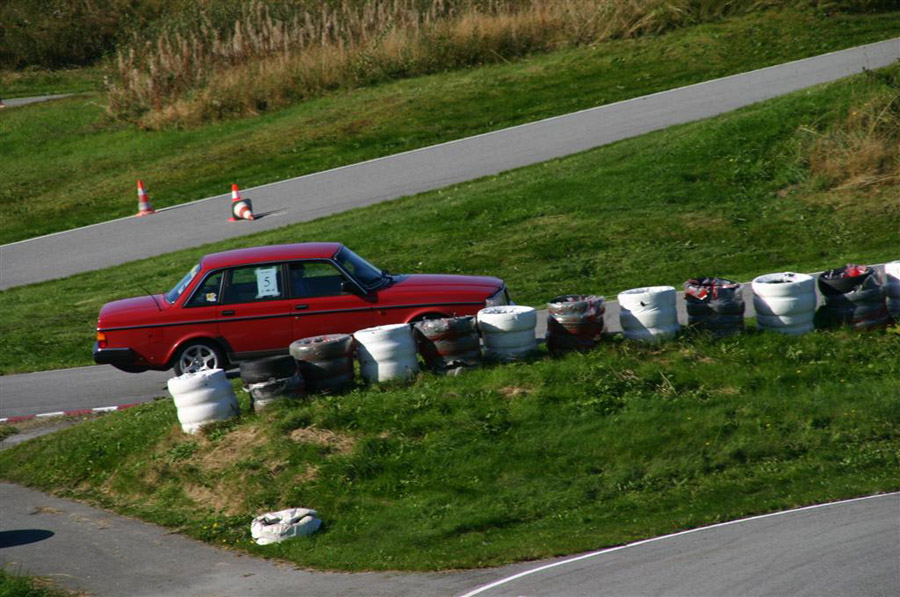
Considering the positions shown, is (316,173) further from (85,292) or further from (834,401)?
(834,401)

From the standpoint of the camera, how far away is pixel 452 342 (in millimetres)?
12477

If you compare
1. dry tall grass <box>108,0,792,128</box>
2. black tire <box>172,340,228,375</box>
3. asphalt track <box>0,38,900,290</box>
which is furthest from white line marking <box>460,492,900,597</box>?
dry tall grass <box>108,0,792,128</box>

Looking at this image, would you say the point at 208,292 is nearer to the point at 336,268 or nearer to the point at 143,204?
the point at 336,268

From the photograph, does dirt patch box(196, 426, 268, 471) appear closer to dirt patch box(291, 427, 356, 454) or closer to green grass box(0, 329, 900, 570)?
green grass box(0, 329, 900, 570)

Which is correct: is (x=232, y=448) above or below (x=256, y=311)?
below

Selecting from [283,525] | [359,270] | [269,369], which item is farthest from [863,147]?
[283,525]

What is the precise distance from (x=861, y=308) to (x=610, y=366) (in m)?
3.11

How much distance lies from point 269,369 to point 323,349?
0.65m

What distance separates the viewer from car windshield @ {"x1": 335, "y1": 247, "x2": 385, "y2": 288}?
45.1 ft

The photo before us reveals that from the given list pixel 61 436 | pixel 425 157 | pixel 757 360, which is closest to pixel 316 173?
pixel 425 157

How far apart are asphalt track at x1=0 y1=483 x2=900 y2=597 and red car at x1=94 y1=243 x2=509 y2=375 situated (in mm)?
3327

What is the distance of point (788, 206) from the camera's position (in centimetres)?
1991

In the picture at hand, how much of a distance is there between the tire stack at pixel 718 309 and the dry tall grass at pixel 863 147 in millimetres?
8690

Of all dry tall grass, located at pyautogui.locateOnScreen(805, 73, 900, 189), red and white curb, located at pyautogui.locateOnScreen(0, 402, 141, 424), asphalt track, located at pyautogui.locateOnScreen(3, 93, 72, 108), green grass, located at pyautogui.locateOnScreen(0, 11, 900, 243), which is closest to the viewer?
red and white curb, located at pyautogui.locateOnScreen(0, 402, 141, 424)
